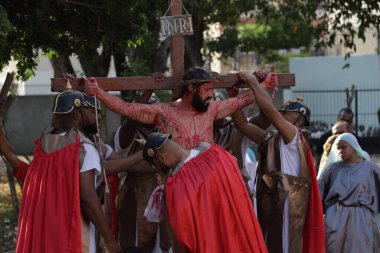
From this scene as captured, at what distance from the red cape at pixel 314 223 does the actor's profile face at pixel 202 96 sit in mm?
1156

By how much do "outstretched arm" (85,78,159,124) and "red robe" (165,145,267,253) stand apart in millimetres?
893

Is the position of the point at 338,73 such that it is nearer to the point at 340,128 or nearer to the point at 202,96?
the point at 340,128

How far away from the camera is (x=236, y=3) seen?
681 inches

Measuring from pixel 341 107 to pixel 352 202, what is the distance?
1658cm

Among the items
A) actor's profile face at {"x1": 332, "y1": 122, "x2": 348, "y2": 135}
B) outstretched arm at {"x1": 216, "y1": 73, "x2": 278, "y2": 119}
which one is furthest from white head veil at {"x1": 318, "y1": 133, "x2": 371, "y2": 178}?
outstretched arm at {"x1": 216, "y1": 73, "x2": 278, "y2": 119}

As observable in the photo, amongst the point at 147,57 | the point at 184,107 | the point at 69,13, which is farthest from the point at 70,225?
the point at 147,57

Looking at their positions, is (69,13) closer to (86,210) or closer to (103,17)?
(103,17)

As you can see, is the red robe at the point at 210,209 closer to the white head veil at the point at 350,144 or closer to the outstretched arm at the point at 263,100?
the outstretched arm at the point at 263,100

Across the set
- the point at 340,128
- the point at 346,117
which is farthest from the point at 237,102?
the point at 346,117

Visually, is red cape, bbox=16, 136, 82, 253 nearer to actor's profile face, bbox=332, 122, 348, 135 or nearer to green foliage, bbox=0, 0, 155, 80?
green foliage, bbox=0, 0, 155, 80

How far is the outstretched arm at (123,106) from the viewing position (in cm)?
625

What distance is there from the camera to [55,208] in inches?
232

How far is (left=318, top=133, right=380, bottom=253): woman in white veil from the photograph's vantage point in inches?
333

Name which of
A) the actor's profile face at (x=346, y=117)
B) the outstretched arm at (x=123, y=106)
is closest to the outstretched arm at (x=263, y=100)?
the outstretched arm at (x=123, y=106)
